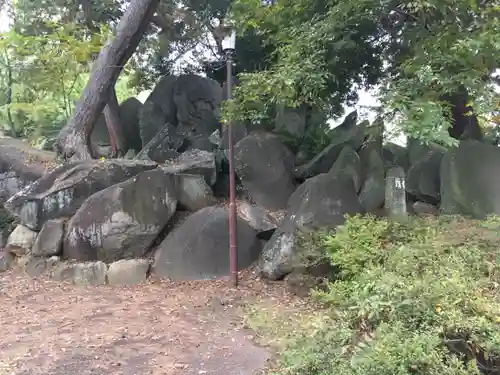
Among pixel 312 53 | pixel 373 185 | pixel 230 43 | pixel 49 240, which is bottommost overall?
pixel 49 240

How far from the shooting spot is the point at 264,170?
33.1 feet

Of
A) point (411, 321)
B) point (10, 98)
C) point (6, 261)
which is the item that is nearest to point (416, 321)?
point (411, 321)

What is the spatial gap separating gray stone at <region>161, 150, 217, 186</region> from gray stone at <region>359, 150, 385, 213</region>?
3.15 metres

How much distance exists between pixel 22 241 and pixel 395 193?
7251 mm

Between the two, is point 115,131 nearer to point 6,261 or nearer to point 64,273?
point 6,261

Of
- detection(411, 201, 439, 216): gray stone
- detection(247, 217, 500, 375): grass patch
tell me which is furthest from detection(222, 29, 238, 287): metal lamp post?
detection(411, 201, 439, 216): gray stone

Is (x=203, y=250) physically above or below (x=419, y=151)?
below

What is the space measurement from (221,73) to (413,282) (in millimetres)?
11500

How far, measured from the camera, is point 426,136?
5.23 metres

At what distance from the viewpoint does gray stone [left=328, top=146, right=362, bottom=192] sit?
9.17 metres

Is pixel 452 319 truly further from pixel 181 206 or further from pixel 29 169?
pixel 29 169

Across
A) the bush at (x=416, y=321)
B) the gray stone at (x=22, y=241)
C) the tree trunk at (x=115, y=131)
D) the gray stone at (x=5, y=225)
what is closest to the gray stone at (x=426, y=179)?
the bush at (x=416, y=321)

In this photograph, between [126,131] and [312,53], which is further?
[126,131]

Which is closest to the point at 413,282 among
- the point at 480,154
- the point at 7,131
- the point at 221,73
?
the point at 480,154
